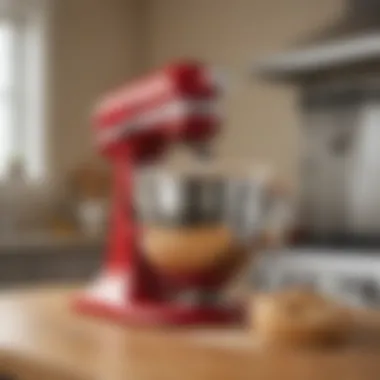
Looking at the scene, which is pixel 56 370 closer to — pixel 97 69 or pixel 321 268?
pixel 321 268

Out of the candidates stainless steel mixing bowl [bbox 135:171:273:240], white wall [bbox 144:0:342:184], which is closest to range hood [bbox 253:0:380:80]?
white wall [bbox 144:0:342:184]

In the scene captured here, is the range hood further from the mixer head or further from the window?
the window

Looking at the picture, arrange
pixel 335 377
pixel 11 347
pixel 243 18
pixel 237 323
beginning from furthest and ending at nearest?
pixel 243 18
pixel 237 323
pixel 11 347
pixel 335 377

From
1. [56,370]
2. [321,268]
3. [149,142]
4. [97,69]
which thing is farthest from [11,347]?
[97,69]

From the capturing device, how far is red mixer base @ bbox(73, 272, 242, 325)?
4.18 ft

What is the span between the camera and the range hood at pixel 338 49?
2248mm

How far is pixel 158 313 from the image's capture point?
4.25 ft

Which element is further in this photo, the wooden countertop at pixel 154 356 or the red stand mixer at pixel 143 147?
the red stand mixer at pixel 143 147

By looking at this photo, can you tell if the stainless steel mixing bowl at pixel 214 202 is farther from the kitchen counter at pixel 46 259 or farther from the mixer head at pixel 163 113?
the kitchen counter at pixel 46 259

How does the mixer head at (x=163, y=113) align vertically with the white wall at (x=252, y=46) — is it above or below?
below

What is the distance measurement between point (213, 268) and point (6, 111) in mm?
2750

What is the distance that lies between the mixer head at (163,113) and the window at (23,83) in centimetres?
228

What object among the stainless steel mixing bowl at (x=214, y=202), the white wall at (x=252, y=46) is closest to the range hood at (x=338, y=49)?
the white wall at (x=252, y=46)

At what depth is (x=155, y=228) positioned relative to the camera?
1.32m
